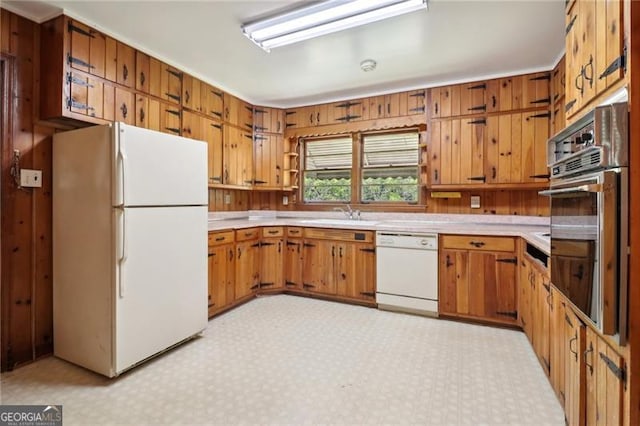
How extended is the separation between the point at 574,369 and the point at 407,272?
1927 millimetres

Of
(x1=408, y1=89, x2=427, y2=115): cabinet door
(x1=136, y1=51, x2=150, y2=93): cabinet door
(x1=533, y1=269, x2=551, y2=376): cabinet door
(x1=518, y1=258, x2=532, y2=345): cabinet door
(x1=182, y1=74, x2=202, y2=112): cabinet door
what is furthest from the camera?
(x1=408, y1=89, x2=427, y2=115): cabinet door

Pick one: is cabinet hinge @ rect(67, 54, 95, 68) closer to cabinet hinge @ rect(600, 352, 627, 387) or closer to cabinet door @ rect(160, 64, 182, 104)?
cabinet door @ rect(160, 64, 182, 104)

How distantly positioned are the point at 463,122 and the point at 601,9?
241 cm

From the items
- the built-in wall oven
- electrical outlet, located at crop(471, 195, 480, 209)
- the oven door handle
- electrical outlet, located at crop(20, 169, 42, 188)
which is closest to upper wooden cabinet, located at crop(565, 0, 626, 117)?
the built-in wall oven

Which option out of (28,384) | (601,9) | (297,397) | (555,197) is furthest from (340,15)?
(28,384)

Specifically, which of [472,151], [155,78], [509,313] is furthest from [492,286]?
[155,78]

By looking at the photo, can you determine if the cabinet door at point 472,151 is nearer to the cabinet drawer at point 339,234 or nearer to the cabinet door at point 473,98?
the cabinet door at point 473,98

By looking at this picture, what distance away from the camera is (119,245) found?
207 centimetres

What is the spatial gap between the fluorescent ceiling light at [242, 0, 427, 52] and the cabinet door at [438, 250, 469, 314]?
7.05ft

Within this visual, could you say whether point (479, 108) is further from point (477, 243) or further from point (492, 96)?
point (477, 243)

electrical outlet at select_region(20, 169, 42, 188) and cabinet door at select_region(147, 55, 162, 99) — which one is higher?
cabinet door at select_region(147, 55, 162, 99)

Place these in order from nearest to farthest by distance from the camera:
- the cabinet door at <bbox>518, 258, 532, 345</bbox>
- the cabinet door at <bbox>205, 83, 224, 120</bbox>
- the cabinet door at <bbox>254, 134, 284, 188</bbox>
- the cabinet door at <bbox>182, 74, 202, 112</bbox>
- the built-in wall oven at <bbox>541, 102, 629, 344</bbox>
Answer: the built-in wall oven at <bbox>541, 102, 629, 344</bbox> < the cabinet door at <bbox>518, 258, 532, 345</bbox> < the cabinet door at <bbox>182, 74, 202, 112</bbox> < the cabinet door at <bbox>205, 83, 224, 120</bbox> < the cabinet door at <bbox>254, 134, 284, 188</bbox>

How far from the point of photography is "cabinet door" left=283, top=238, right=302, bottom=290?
12.9ft

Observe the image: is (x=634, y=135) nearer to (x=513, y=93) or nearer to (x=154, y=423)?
(x=154, y=423)
